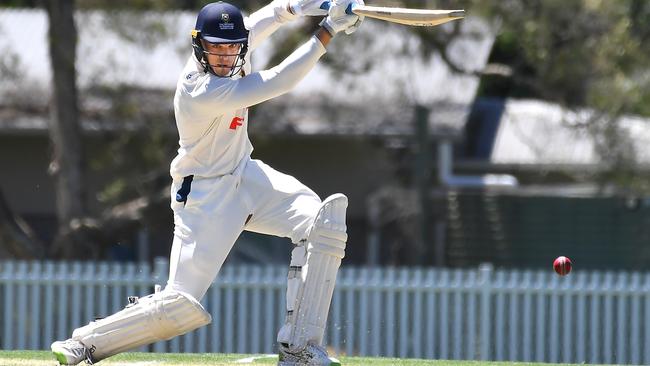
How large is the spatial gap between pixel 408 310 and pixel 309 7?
5.94m

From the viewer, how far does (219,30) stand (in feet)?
19.7

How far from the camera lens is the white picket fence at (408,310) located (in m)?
11.9

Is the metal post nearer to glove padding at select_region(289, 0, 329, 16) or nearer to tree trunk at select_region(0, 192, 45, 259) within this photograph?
tree trunk at select_region(0, 192, 45, 259)

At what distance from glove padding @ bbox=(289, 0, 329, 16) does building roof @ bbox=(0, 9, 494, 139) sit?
7.39 m

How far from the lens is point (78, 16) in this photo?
1462 cm

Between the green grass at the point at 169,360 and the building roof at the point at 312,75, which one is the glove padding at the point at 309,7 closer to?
the green grass at the point at 169,360

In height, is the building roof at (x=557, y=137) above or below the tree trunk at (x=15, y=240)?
above

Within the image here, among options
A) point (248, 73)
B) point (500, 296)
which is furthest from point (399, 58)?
point (248, 73)

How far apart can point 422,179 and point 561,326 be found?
4507mm

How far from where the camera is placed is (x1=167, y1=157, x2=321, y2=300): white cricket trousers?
6.04 m

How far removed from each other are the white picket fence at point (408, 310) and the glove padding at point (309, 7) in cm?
551

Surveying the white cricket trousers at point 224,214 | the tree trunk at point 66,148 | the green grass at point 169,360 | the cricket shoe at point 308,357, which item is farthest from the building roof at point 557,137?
the cricket shoe at point 308,357

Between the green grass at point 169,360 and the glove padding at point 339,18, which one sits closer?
the glove padding at point 339,18

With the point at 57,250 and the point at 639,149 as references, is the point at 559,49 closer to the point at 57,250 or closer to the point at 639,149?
the point at 639,149
